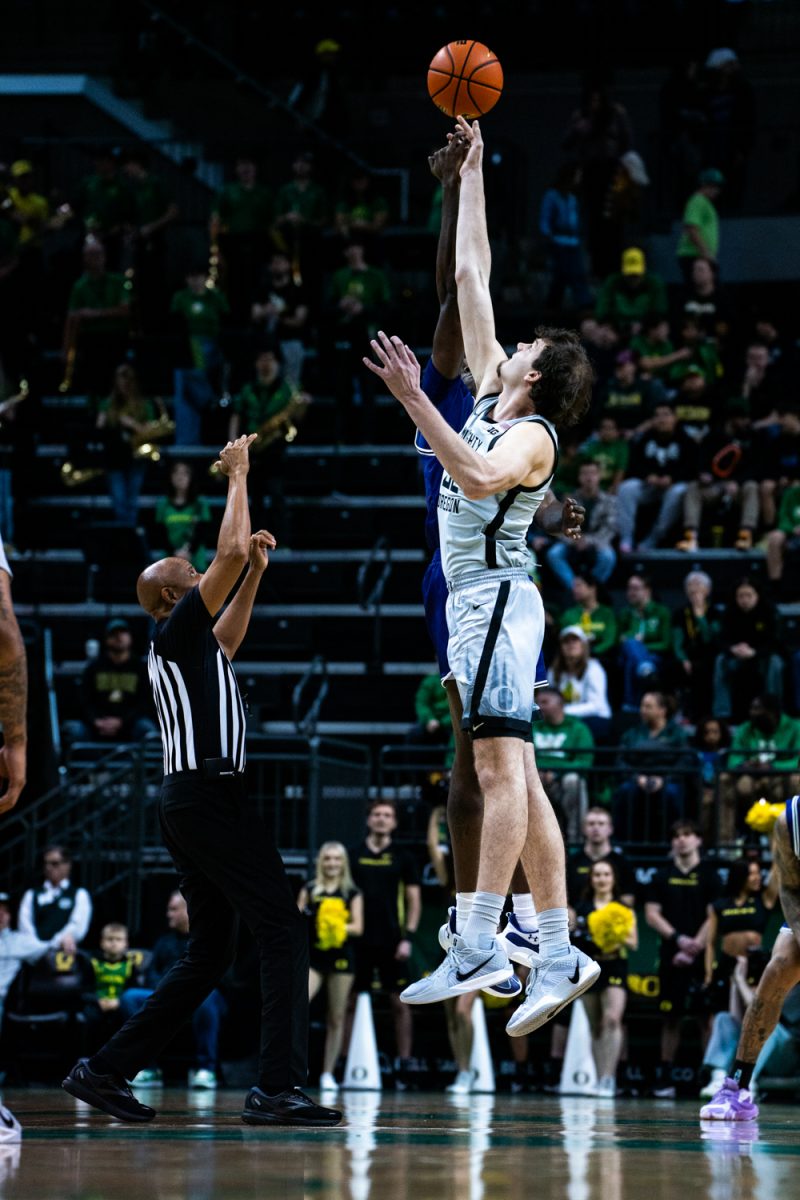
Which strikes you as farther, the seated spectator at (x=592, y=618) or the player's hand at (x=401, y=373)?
the seated spectator at (x=592, y=618)

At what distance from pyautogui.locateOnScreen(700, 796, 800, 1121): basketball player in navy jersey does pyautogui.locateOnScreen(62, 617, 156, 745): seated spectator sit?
29.4 ft

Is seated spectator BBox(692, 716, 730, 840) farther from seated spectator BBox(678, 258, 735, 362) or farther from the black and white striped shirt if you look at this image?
the black and white striped shirt

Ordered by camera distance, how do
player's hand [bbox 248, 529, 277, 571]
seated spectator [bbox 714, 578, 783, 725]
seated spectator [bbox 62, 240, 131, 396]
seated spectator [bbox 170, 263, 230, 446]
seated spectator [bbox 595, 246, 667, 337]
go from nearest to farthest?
1. player's hand [bbox 248, 529, 277, 571]
2. seated spectator [bbox 714, 578, 783, 725]
3. seated spectator [bbox 595, 246, 667, 337]
4. seated spectator [bbox 170, 263, 230, 446]
5. seated spectator [bbox 62, 240, 131, 396]

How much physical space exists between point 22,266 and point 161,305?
1818 mm

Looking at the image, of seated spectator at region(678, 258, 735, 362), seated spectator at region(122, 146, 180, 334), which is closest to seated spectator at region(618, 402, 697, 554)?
seated spectator at region(678, 258, 735, 362)

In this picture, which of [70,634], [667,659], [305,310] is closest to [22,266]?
[305,310]

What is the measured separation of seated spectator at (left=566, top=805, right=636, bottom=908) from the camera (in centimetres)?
1523

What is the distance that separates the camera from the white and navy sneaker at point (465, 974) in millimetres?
7535

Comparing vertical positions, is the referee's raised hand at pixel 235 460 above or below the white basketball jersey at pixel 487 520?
above

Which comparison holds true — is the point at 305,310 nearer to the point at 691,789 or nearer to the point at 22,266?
the point at 22,266

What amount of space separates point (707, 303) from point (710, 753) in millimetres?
7694

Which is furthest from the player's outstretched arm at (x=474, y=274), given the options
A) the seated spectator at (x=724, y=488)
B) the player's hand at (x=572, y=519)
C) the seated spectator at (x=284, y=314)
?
the seated spectator at (x=284, y=314)

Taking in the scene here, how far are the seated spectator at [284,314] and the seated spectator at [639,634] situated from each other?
235 inches

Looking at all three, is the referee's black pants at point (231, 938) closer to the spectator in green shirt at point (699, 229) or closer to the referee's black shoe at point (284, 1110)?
the referee's black shoe at point (284, 1110)
